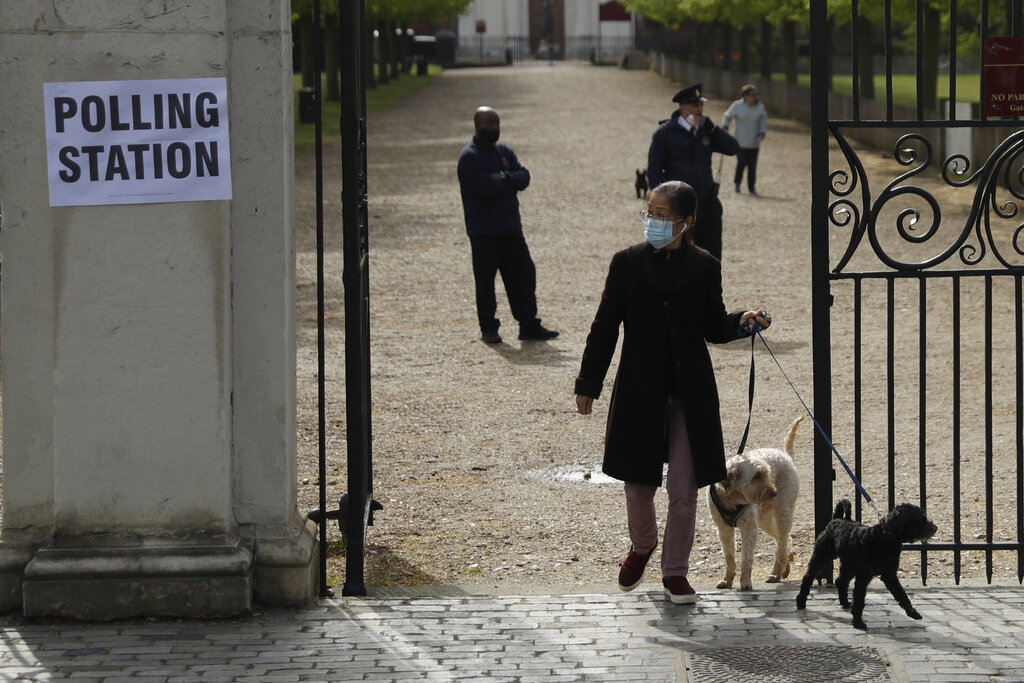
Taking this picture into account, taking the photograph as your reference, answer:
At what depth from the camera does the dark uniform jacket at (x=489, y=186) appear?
459 inches

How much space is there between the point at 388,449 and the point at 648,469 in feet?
11.3

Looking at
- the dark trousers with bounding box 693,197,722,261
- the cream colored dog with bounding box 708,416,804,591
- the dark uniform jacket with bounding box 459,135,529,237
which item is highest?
the dark uniform jacket with bounding box 459,135,529,237

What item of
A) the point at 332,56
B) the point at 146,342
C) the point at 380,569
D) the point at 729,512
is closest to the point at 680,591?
the point at 729,512

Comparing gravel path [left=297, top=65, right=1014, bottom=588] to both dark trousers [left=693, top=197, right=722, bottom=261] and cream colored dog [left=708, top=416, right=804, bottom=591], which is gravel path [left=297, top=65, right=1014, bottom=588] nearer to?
cream colored dog [left=708, top=416, right=804, bottom=591]

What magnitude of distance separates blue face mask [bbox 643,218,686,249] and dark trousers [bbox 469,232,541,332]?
631 cm

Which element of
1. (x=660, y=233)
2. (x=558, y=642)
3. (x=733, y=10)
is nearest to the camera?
(x=558, y=642)

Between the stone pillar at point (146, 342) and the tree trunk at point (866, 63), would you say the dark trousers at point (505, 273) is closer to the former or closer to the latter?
the stone pillar at point (146, 342)

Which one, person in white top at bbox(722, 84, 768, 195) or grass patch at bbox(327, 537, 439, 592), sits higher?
person in white top at bbox(722, 84, 768, 195)

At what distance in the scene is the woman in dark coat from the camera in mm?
5625

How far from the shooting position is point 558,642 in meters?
5.26

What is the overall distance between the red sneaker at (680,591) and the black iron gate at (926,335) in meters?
0.72

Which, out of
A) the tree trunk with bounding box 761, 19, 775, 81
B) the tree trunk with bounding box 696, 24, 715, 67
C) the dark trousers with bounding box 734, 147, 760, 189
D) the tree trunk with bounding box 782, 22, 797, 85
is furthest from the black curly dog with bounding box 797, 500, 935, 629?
the tree trunk with bounding box 696, 24, 715, 67

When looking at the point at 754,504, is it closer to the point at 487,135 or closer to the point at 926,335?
the point at 926,335

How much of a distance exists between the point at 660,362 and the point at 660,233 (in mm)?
493
